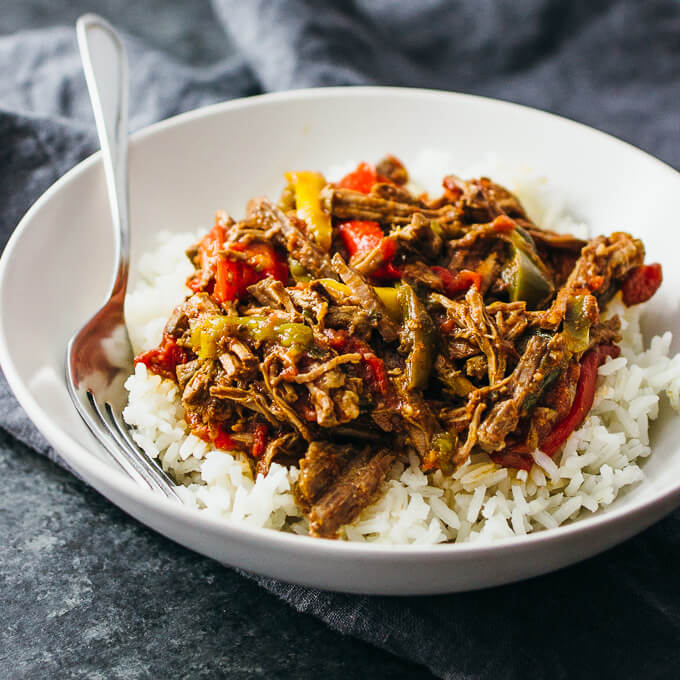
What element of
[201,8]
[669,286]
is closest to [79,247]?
[669,286]

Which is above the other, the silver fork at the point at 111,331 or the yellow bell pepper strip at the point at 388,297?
the yellow bell pepper strip at the point at 388,297

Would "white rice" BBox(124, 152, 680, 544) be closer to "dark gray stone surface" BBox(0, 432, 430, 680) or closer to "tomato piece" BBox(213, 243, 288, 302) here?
"dark gray stone surface" BBox(0, 432, 430, 680)

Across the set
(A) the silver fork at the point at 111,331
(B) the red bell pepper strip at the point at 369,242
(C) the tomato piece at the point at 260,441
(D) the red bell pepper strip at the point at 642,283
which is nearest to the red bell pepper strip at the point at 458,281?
(B) the red bell pepper strip at the point at 369,242

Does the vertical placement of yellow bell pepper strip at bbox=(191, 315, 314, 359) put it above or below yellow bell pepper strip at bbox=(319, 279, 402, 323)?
below

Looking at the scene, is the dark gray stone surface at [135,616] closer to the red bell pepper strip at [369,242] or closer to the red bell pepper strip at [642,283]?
the red bell pepper strip at [369,242]

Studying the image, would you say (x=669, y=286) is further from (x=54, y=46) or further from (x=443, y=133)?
(x=54, y=46)

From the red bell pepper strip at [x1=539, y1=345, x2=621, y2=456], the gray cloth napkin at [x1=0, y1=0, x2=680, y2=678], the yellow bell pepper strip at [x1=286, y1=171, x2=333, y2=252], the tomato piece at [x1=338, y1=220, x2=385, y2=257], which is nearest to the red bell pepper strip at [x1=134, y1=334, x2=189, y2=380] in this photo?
the yellow bell pepper strip at [x1=286, y1=171, x2=333, y2=252]

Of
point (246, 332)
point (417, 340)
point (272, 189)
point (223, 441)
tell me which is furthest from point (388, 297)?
point (272, 189)
